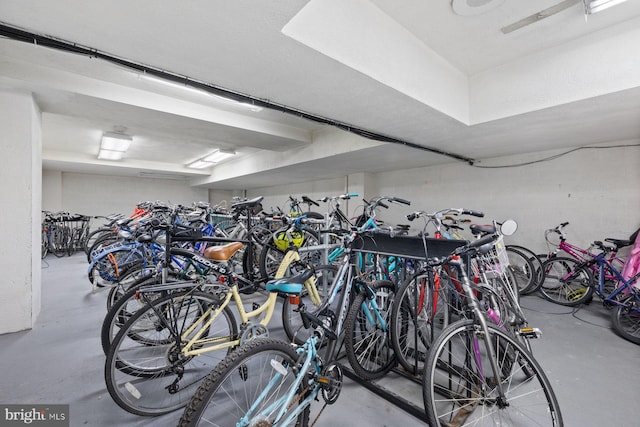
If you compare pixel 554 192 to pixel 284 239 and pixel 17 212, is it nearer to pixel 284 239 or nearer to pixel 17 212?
pixel 284 239

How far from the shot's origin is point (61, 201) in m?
7.84

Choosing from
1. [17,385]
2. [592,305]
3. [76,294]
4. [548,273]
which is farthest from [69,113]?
[592,305]

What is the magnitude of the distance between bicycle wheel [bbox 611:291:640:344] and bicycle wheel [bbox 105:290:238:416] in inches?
140

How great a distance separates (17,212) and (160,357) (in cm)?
213

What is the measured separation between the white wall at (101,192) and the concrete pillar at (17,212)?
23.3 ft

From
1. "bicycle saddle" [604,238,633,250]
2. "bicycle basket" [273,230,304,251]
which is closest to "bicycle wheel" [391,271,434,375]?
"bicycle basket" [273,230,304,251]

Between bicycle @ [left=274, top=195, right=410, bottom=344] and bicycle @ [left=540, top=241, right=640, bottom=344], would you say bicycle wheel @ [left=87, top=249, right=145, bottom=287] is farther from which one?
bicycle @ [left=540, top=241, right=640, bottom=344]

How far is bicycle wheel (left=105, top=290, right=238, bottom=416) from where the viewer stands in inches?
52.6

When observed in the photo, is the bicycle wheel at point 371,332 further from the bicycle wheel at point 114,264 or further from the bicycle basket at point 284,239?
the bicycle wheel at point 114,264

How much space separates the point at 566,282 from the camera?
3418 mm

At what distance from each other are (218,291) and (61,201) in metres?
9.59

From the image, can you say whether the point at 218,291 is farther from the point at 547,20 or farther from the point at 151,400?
the point at 547,20

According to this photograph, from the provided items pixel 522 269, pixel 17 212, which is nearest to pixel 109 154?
pixel 17 212

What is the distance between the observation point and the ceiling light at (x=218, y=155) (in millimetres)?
5567
